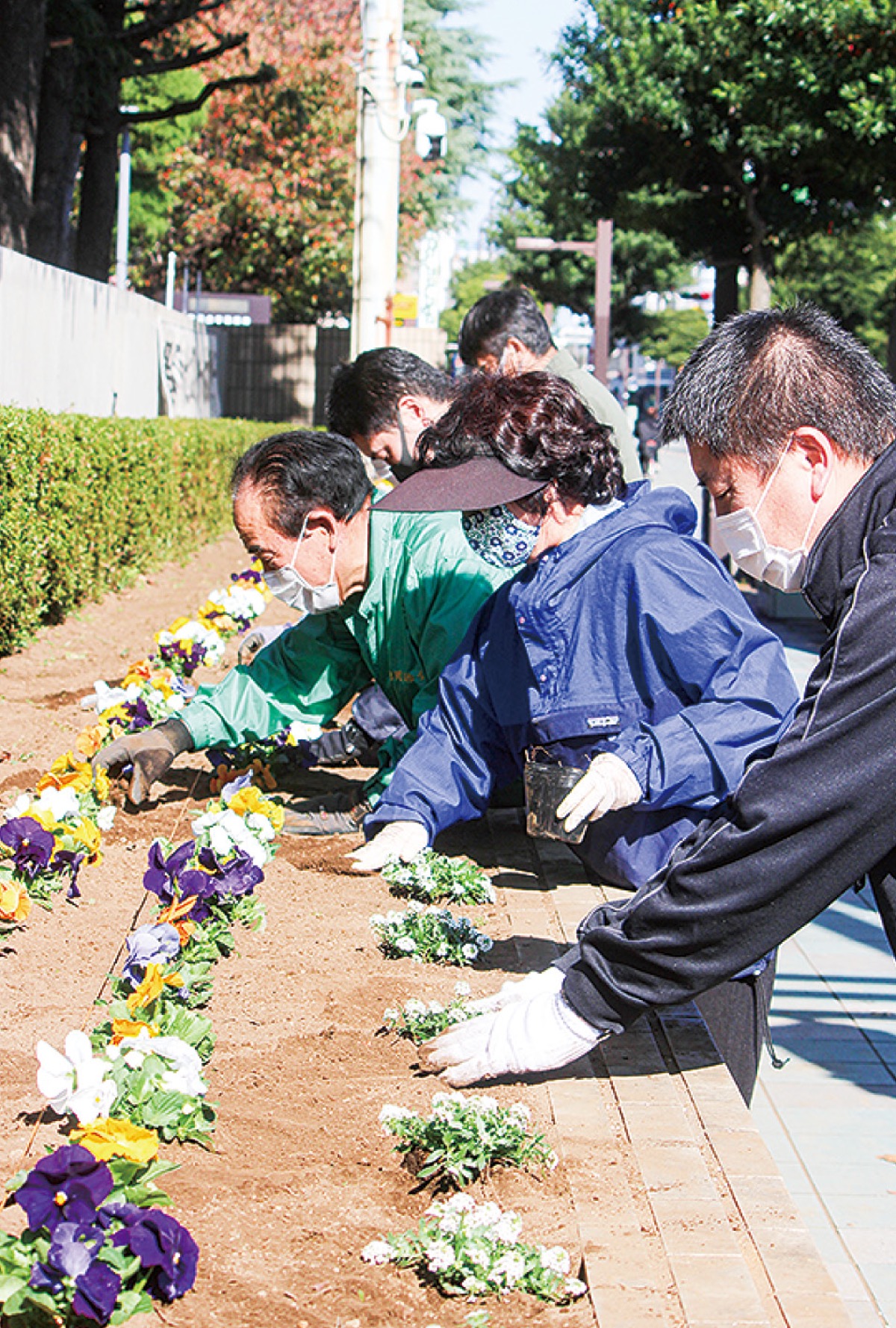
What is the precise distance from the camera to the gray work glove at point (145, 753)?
4832 millimetres

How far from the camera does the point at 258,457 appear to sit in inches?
176

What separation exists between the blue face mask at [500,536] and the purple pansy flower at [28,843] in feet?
4.27

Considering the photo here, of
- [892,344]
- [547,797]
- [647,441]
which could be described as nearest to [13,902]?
[547,797]

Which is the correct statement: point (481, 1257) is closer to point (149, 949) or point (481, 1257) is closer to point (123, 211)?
point (149, 949)

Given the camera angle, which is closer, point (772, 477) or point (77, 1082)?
point (772, 477)

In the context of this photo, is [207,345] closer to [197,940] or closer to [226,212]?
[226,212]

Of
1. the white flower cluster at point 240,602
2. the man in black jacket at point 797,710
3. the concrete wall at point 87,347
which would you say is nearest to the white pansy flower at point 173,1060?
the man in black jacket at point 797,710

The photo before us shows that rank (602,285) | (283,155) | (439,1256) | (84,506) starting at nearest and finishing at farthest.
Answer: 1. (439,1256)
2. (84,506)
3. (602,285)
4. (283,155)

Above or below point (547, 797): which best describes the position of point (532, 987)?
below

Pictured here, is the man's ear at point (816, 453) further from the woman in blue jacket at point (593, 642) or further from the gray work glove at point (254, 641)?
the gray work glove at point (254, 641)

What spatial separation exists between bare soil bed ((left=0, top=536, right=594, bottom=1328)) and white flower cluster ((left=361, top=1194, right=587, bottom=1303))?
0.03m

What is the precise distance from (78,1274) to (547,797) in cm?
163

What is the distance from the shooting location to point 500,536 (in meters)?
3.87

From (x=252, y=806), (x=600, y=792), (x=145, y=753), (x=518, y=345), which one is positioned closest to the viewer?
(x=600, y=792)
